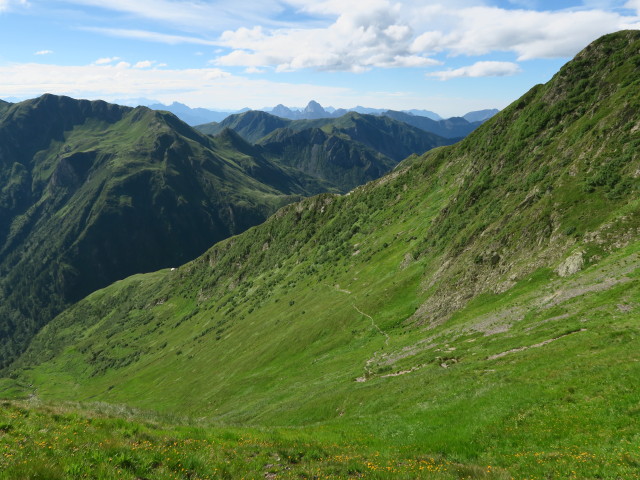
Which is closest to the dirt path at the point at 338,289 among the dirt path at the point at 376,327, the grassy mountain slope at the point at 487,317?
the grassy mountain slope at the point at 487,317

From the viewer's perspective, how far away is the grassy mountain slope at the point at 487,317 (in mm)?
19906

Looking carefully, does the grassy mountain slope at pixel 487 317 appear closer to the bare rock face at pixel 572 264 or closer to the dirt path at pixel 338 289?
the bare rock face at pixel 572 264

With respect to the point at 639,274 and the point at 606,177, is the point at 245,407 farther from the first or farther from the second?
the point at 606,177

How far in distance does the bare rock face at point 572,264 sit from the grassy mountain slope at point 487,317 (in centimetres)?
19

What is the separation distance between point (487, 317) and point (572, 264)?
11.6 meters

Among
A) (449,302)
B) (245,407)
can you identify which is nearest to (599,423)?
(449,302)

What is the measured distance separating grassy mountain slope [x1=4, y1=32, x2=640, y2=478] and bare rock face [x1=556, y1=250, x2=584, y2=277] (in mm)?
190

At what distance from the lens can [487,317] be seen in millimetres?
44781

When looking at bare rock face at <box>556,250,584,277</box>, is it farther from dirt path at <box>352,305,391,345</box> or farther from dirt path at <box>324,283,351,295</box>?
dirt path at <box>324,283,351,295</box>

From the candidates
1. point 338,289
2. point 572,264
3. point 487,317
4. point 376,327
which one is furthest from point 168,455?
point 338,289

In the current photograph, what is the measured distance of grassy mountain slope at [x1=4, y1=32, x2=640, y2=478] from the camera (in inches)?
784

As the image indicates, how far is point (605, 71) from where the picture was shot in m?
75.7

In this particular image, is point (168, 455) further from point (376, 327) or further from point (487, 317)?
point (376, 327)

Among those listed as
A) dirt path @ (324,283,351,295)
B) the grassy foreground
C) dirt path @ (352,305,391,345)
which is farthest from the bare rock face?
dirt path @ (324,283,351,295)
